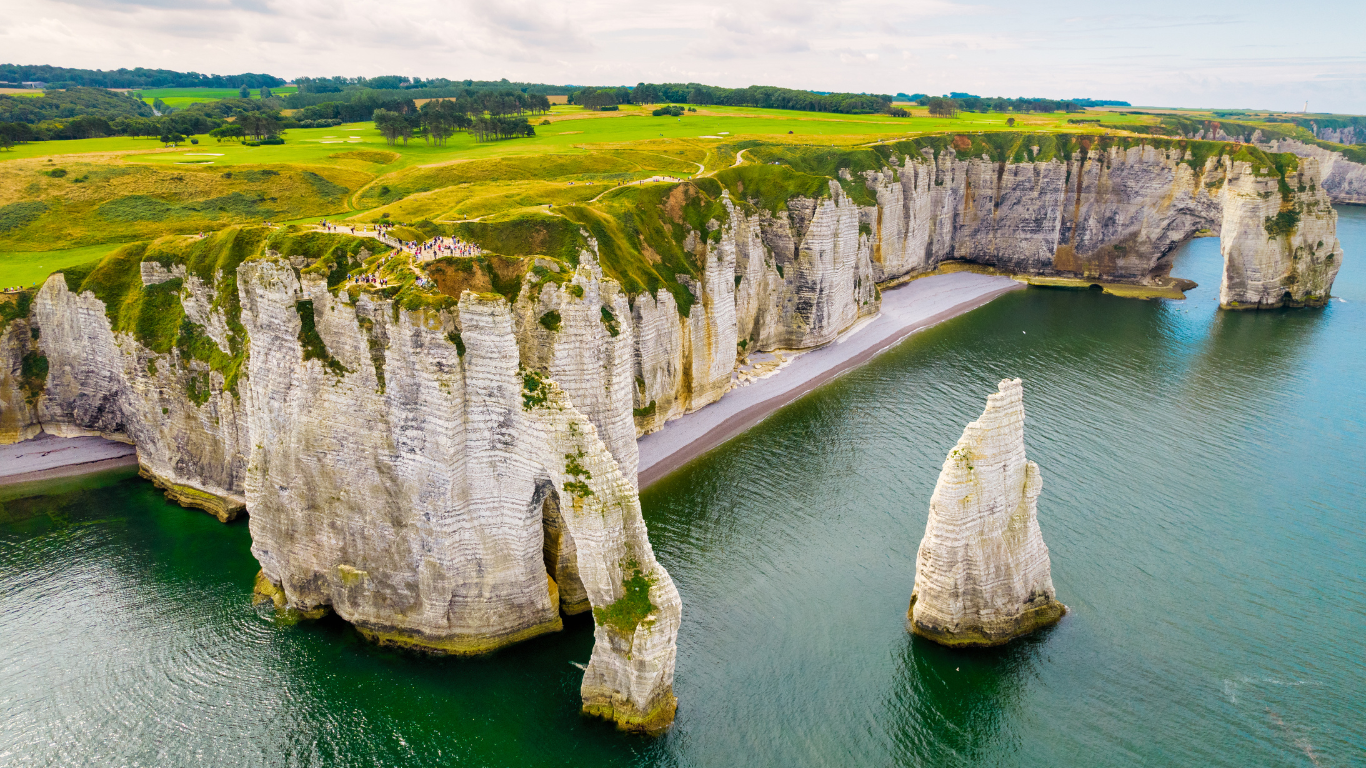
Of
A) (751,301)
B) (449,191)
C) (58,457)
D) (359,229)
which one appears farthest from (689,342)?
(58,457)

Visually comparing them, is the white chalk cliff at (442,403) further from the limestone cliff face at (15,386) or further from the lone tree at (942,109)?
the lone tree at (942,109)

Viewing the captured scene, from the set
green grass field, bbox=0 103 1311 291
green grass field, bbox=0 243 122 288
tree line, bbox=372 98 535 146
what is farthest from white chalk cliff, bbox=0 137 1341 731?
tree line, bbox=372 98 535 146

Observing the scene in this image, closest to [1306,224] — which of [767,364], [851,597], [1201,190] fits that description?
[1201,190]

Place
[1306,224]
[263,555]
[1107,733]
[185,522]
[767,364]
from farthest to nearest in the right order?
1. [1306,224]
2. [767,364]
3. [185,522]
4. [263,555]
5. [1107,733]

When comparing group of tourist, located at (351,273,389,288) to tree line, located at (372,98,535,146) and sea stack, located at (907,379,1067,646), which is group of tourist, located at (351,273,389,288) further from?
tree line, located at (372,98,535,146)

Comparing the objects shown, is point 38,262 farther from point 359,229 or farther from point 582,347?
point 582,347

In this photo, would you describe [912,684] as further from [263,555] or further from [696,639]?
[263,555]
